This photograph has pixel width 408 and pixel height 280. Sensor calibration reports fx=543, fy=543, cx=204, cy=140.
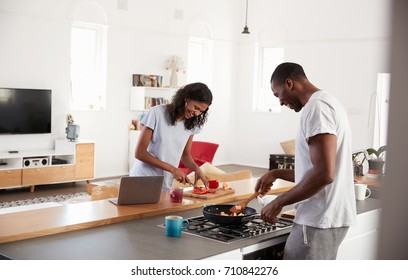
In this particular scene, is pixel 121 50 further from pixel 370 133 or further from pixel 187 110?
pixel 187 110

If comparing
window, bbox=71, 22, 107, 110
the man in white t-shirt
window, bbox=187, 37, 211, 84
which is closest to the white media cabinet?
window, bbox=71, 22, 107, 110

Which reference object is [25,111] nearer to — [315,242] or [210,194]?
[210,194]

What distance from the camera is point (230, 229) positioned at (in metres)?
2.42

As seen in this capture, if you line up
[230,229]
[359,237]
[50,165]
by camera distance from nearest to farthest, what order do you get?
[230,229], [359,237], [50,165]

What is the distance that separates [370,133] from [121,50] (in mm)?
4280

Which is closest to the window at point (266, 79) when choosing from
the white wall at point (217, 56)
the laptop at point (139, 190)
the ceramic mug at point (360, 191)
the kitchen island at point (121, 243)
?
the white wall at point (217, 56)

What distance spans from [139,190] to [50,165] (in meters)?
4.72

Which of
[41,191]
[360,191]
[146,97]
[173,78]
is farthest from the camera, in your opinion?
[173,78]

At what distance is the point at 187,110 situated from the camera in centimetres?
316

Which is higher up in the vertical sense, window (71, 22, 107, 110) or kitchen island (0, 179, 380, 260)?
window (71, 22, 107, 110)

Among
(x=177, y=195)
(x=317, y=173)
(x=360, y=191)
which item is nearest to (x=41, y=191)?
(x=177, y=195)

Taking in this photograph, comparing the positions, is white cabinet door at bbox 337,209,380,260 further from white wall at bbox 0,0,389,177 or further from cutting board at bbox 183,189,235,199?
white wall at bbox 0,0,389,177

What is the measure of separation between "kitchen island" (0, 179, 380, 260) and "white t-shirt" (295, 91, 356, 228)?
29 cm

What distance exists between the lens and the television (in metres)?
7.04
